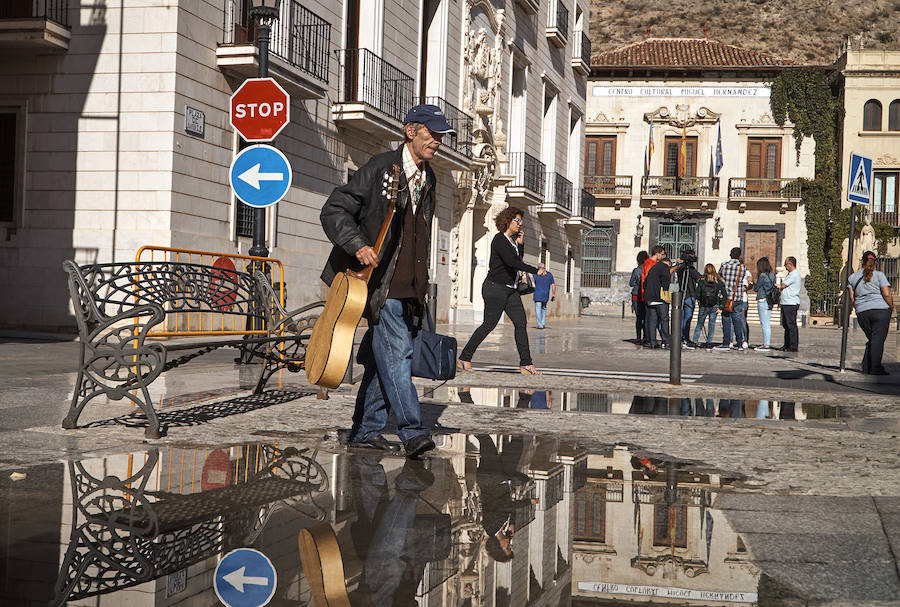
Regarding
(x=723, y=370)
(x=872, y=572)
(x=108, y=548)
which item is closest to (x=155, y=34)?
(x=723, y=370)

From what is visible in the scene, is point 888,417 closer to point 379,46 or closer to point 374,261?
point 374,261

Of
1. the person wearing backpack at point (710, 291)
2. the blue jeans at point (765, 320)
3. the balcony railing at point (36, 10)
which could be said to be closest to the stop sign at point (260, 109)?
the balcony railing at point (36, 10)

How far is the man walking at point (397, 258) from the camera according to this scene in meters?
5.02

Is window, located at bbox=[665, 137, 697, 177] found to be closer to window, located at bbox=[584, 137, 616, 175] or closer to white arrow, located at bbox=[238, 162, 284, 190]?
window, located at bbox=[584, 137, 616, 175]

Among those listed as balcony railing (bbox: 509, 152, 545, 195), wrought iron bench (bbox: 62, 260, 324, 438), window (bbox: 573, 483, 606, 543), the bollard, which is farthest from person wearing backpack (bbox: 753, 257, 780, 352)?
window (bbox: 573, 483, 606, 543)

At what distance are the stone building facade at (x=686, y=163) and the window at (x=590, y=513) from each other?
4333 centimetres

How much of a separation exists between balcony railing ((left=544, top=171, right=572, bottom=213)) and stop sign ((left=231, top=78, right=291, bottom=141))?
25014 mm

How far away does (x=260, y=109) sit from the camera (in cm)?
994

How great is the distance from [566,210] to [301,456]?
1243 inches

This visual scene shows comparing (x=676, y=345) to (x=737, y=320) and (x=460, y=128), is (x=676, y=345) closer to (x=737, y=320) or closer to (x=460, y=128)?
(x=737, y=320)

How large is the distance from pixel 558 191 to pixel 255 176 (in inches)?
1063

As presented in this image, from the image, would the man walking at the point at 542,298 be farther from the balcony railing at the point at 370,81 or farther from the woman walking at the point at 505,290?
the woman walking at the point at 505,290

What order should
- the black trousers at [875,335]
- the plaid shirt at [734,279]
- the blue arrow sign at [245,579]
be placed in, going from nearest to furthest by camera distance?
1. the blue arrow sign at [245,579]
2. the black trousers at [875,335]
3. the plaid shirt at [734,279]

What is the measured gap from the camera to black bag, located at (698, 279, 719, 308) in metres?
17.7
